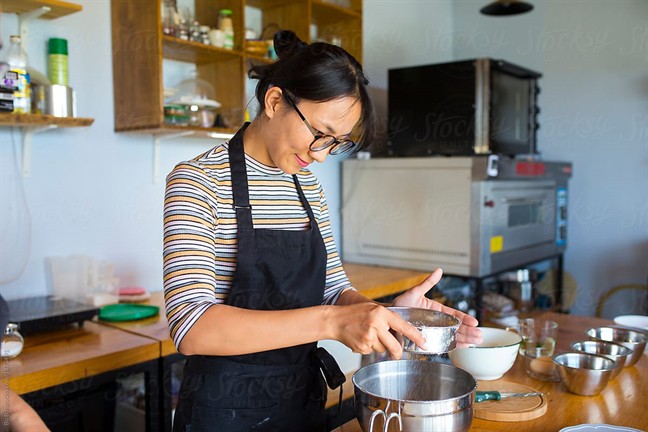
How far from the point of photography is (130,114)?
7.45 ft

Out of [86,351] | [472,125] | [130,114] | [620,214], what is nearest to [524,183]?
[472,125]

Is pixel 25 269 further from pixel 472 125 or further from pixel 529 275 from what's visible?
pixel 529 275

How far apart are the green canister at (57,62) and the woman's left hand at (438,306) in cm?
145

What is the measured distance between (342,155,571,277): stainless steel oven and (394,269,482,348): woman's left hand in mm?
1422

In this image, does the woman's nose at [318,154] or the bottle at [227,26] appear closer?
the woman's nose at [318,154]

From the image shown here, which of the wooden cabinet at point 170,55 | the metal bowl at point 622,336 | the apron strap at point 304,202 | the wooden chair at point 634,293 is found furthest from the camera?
the wooden chair at point 634,293

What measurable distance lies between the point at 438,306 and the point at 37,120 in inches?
54.2

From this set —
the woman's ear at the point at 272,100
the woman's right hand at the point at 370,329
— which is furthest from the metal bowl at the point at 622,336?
the woman's ear at the point at 272,100

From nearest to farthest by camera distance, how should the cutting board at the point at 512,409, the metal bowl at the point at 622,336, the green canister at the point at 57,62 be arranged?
A: the cutting board at the point at 512,409 < the metal bowl at the point at 622,336 < the green canister at the point at 57,62

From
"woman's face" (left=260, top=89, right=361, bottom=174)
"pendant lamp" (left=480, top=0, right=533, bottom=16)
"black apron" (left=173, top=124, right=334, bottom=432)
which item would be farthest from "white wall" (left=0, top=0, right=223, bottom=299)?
"pendant lamp" (left=480, top=0, right=533, bottom=16)

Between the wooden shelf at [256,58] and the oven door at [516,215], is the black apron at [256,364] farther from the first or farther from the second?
the oven door at [516,215]

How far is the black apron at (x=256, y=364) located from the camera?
4.05 feet

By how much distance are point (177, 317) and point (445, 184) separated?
195 cm

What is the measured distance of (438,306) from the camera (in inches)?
51.8
